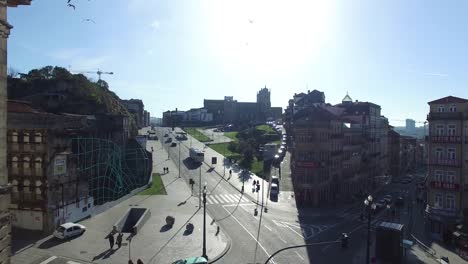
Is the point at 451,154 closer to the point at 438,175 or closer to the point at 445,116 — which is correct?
the point at 438,175

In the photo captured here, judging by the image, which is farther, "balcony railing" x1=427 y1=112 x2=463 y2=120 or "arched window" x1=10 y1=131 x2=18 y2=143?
"balcony railing" x1=427 y1=112 x2=463 y2=120

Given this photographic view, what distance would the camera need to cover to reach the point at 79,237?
37.0 metres

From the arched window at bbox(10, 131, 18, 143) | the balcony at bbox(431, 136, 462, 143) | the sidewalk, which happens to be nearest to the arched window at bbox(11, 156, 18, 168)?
the arched window at bbox(10, 131, 18, 143)

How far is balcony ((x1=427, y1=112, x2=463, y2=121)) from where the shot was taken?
149ft

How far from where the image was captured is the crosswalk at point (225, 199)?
190ft

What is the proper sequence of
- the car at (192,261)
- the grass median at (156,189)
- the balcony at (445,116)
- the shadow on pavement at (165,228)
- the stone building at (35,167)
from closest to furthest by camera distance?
1. the car at (192,261)
2. the stone building at (35,167)
3. the shadow on pavement at (165,228)
4. the balcony at (445,116)
5. the grass median at (156,189)

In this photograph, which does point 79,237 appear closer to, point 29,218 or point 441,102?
point 29,218

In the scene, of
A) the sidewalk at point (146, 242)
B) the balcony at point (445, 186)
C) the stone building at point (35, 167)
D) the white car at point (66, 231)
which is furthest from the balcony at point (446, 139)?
the stone building at point (35, 167)

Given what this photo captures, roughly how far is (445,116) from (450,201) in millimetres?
9577

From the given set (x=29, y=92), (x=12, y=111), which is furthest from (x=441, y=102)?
(x=29, y=92)

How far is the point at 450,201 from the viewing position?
150 ft

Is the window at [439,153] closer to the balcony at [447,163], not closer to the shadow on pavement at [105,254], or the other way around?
the balcony at [447,163]

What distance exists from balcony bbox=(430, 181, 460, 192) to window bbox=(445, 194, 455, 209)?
864mm

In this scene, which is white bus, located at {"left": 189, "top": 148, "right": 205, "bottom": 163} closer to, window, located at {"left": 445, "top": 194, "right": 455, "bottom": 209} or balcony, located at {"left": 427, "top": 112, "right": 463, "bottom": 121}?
balcony, located at {"left": 427, "top": 112, "right": 463, "bottom": 121}
